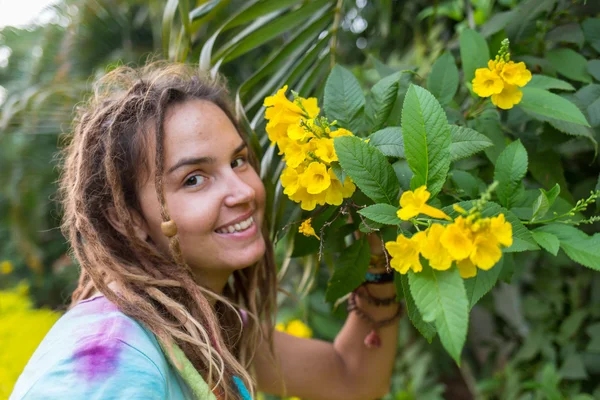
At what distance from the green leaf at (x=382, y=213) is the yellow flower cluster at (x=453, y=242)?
1.5 inches

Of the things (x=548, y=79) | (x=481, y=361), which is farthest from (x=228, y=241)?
(x=481, y=361)

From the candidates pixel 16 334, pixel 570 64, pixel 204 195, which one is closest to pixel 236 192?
pixel 204 195

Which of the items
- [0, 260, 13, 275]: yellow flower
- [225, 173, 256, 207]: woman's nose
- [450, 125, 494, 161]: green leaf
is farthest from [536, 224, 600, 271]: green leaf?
[0, 260, 13, 275]: yellow flower

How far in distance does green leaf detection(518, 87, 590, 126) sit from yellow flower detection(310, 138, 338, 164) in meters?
0.33

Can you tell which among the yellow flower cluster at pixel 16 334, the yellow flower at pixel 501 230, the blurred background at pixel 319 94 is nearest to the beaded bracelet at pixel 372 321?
the blurred background at pixel 319 94

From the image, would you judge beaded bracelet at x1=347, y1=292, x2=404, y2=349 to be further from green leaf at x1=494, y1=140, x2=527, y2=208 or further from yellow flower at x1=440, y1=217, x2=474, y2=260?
yellow flower at x1=440, y1=217, x2=474, y2=260

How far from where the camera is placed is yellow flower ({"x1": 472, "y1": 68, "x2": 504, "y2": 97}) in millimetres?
789

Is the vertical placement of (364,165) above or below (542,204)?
above

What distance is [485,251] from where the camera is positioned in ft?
1.90

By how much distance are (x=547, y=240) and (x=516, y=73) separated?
245mm

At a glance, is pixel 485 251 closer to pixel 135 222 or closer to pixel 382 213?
pixel 382 213

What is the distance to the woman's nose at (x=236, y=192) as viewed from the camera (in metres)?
0.93

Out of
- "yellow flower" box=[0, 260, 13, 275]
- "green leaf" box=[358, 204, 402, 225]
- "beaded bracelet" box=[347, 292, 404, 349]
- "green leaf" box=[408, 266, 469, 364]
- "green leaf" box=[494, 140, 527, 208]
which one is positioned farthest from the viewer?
"yellow flower" box=[0, 260, 13, 275]

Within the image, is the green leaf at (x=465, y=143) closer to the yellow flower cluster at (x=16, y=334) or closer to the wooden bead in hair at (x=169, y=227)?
the wooden bead in hair at (x=169, y=227)
